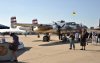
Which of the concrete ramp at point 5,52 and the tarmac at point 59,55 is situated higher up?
the concrete ramp at point 5,52

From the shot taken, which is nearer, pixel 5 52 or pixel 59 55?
pixel 5 52

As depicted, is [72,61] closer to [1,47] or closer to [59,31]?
[1,47]

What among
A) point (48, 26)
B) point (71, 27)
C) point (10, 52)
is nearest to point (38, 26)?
point (48, 26)

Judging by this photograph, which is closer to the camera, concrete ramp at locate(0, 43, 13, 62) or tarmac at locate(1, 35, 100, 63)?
concrete ramp at locate(0, 43, 13, 62)

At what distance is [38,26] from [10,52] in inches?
785

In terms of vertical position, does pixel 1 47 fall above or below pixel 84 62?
above

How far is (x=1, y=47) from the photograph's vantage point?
1459 centimetres

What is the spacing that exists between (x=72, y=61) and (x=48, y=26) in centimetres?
2085

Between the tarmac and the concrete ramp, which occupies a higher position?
the concrete ramp

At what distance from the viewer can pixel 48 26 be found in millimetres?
35219

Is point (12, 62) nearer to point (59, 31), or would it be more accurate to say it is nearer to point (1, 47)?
point (1, 47)

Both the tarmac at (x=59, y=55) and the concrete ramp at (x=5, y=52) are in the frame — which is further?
the tarmac at (x=59, y=55)

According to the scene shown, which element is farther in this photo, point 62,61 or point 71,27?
point 71,27

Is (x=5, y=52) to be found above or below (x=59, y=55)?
above
